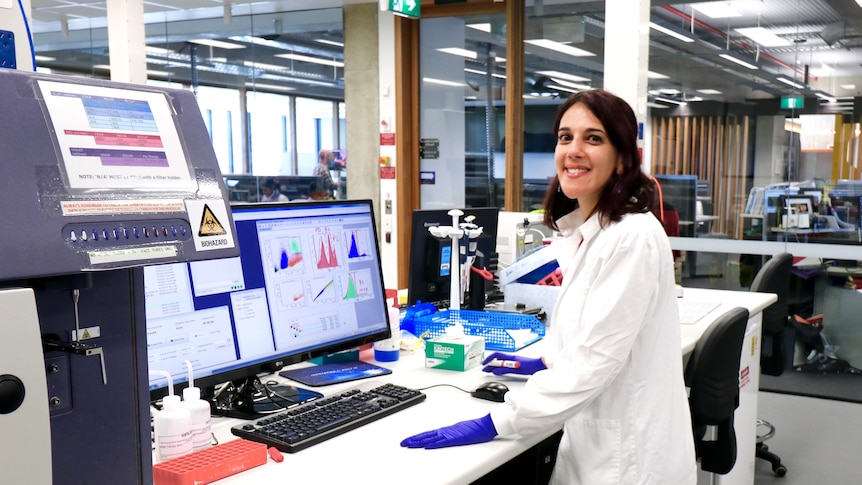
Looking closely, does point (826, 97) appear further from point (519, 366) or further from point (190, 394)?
point (190, 394)

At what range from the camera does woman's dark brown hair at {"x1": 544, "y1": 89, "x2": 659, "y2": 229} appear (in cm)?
163

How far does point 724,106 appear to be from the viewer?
15.5ft

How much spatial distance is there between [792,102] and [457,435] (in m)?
3.94

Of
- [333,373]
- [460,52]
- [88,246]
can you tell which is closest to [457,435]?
[333,373]

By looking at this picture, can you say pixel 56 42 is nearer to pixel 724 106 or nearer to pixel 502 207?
pixel 502 207

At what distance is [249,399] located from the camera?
1.67 metres

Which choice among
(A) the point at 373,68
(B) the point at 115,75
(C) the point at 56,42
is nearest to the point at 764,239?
(A) the point at 373,68

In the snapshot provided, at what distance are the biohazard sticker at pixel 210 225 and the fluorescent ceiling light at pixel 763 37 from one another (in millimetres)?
4422

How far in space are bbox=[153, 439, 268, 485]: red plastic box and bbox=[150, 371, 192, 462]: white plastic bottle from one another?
3 cm

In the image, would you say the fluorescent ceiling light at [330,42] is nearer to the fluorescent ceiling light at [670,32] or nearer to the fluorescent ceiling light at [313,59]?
the fluorescent ceiling light at [313,59]

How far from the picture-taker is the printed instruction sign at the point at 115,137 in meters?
0.90

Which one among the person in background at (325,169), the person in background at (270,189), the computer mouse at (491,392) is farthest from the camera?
the person in background at (270,189)

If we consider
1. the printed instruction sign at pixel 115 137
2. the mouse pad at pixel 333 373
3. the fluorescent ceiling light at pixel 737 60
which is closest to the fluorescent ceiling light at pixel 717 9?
the fluorescent ceiling light at pixel 737 60

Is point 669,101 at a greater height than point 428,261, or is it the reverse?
point 669,101
